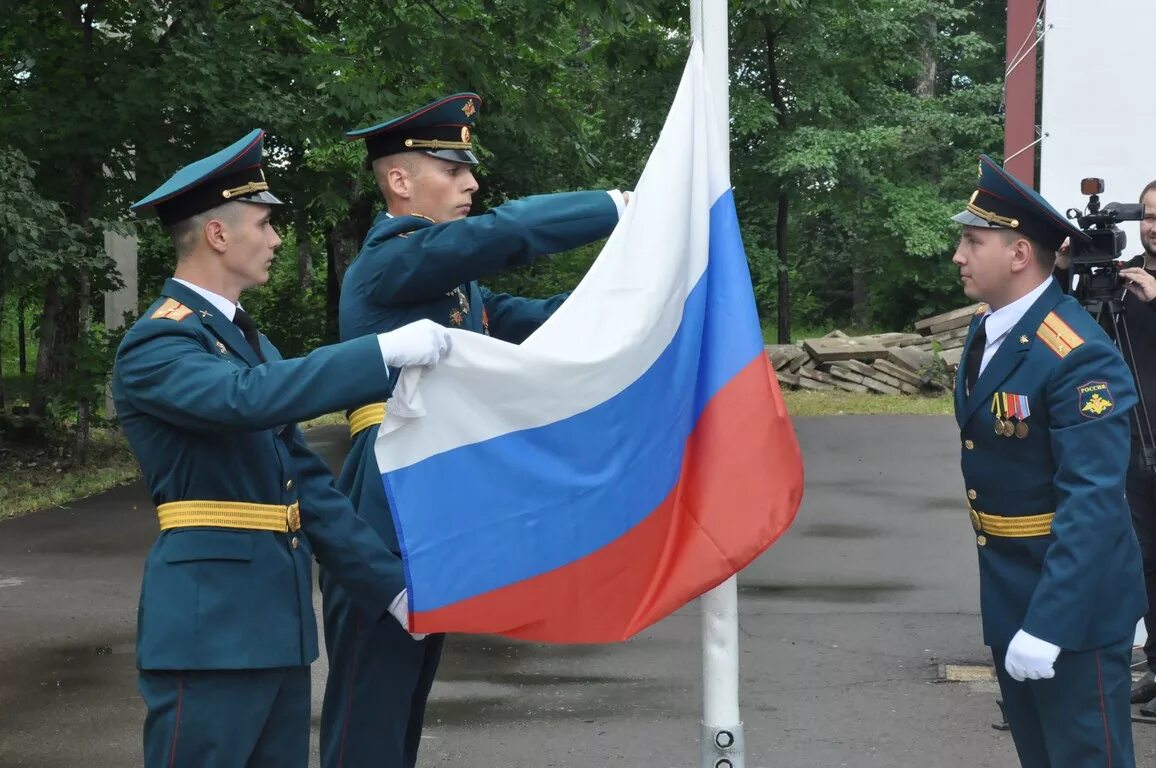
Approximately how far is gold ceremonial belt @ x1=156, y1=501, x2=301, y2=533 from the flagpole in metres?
1.11

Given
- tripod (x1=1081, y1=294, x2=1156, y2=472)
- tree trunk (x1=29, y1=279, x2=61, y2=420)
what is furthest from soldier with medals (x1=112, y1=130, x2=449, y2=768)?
tree trunk (x1=29, y1=279, x2=61, y2=420)

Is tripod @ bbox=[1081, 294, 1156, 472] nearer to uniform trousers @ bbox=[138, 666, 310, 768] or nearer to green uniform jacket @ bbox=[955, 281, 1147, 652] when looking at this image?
green uniform jacket @ bbox=[955, 281, 1147, 652]

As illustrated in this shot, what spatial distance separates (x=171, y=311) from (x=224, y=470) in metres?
0.39

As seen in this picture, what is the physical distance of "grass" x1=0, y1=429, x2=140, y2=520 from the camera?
12.4 m

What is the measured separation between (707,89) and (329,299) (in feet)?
64.0

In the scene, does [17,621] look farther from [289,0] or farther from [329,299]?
[329,299]

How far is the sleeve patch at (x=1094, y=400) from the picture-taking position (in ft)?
12.2

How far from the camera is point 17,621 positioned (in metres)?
8.23

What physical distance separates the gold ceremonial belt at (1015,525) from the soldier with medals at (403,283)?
1.36 meters

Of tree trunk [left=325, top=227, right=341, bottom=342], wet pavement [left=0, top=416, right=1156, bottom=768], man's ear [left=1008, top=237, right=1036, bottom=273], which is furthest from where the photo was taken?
tree trunk [left=325, top=227, right=341, bottom=342]

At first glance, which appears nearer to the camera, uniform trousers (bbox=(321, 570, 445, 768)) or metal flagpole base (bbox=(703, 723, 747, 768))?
metal flagpole base (bbox=(703, 723, 747, 768))

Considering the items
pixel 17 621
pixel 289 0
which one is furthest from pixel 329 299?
pixel 17 621

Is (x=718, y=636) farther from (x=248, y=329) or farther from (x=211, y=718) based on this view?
(x=248, y=329)

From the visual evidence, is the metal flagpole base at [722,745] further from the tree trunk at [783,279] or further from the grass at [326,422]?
the tree trunk at [783,279]
